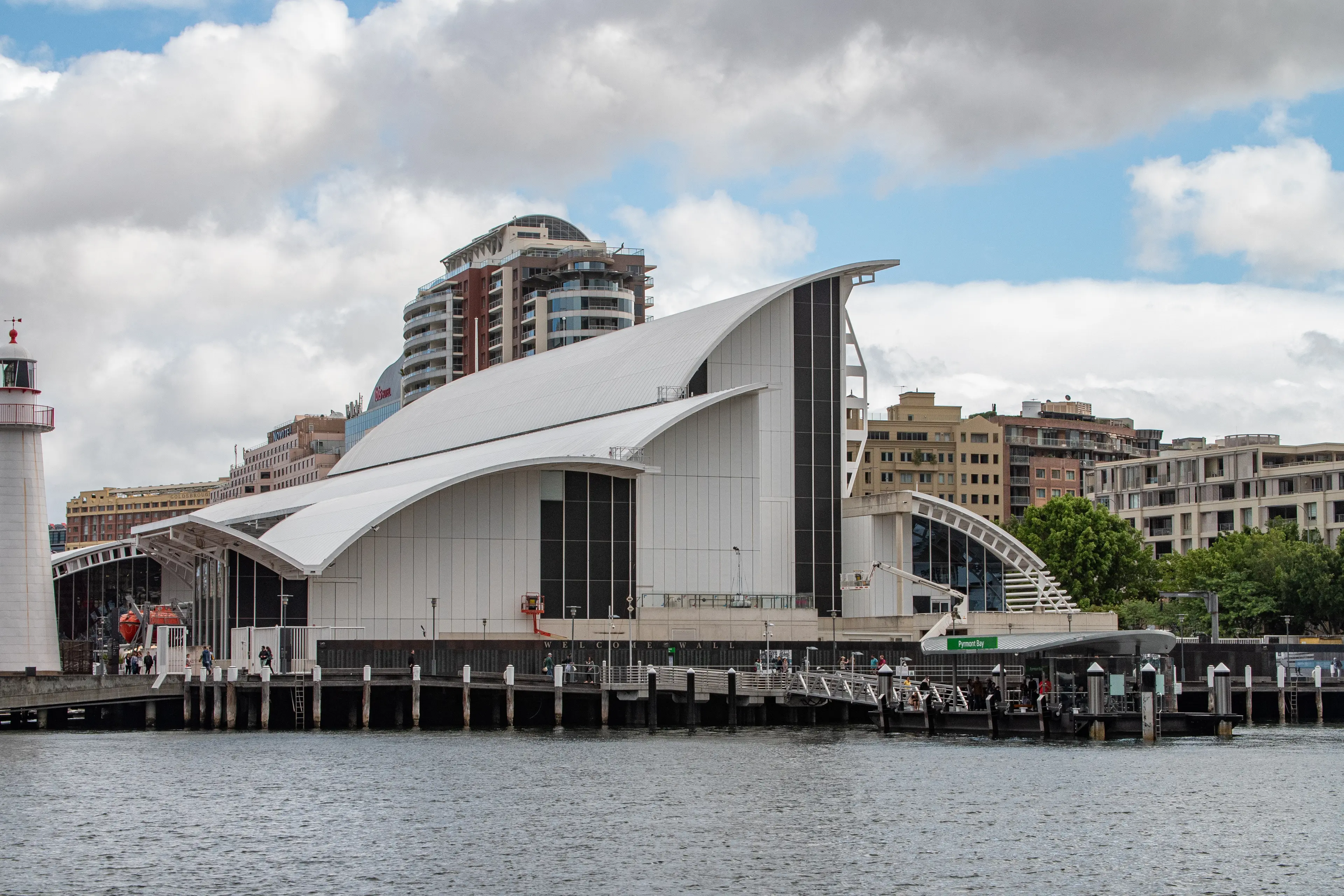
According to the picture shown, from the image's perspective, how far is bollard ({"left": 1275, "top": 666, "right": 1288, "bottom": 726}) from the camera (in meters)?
80.2

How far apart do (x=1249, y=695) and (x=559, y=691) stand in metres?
30.4

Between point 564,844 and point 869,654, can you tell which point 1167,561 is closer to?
point 869,654

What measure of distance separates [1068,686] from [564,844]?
31.9 metres

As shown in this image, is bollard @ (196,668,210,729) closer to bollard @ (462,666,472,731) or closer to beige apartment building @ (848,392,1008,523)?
bollard @ (462,666,472,731)

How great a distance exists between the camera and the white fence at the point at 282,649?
72.7 m

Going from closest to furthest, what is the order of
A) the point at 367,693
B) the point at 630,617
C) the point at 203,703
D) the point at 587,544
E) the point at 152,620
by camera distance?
1. the point at 367,693
2. the point at 203,703
3. the point at 630,617
4. the point at 587,544
5. the point at 152,620

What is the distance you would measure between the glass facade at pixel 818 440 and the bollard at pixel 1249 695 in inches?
752

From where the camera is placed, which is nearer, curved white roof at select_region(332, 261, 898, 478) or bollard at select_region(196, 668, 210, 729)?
bollard at select_region(196, 668, 210, 729)

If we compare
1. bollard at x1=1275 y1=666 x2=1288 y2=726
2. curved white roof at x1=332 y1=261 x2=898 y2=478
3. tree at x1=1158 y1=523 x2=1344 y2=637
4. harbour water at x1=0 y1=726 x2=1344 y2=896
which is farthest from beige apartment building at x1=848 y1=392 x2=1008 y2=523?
harbour water at x1=0 y1=726 x2=1344 y2=896

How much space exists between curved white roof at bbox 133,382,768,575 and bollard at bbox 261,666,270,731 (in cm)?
595

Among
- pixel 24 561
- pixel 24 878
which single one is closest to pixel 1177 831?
pixel 24 878

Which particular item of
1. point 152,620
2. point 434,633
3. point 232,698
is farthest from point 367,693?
point 152,620

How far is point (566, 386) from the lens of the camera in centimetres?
10331

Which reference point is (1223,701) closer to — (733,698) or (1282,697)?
(1282,697)
